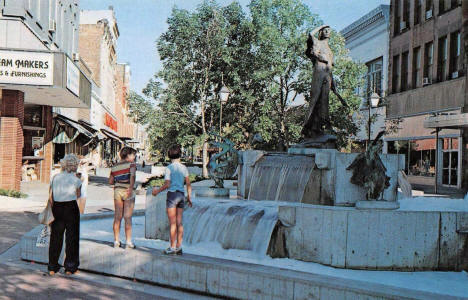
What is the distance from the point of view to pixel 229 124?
2783 cm

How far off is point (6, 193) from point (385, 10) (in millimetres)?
32078

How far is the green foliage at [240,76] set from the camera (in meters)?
24.0

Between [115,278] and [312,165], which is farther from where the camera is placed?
[312,165]

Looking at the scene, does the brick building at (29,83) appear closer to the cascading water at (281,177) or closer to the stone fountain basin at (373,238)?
the cascading water at (281,177)

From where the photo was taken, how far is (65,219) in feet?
21.4

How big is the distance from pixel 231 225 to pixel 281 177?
9.86 feet

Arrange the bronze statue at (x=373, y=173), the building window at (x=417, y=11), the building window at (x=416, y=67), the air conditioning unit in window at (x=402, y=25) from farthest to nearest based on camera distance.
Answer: the air conditioning unit in window at (x=402, y=25), the building window at (x=417, y=11), the building window at (x=416, y=67), the bronze statue at (x=373, y=173)

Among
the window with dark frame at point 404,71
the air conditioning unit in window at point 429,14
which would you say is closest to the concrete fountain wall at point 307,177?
the air conditioning unit in window at point 429,14

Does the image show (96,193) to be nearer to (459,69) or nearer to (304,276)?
(304,276)

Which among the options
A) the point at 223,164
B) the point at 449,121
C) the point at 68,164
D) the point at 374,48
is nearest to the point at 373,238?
the point at 68,164

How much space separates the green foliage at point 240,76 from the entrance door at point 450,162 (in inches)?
300

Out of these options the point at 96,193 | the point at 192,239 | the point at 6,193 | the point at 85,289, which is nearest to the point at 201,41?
the point at 96,193

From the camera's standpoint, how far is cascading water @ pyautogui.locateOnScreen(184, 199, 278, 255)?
23.1 feet

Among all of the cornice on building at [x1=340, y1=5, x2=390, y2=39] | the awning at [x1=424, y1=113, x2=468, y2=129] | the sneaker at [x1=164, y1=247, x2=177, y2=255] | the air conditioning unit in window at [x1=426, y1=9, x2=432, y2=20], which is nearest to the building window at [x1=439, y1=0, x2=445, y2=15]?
the air conditioning unit in window at [x1=426, y1=9, x2=432, y2=20]
